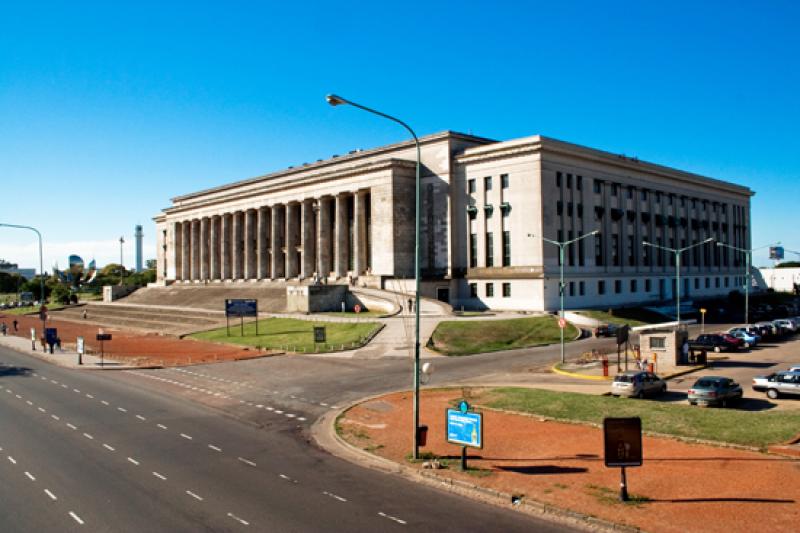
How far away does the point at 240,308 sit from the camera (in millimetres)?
66812

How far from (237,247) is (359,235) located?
124 feet

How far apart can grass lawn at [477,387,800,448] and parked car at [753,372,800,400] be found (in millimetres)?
4751

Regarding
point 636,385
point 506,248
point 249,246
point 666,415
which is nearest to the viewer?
point 666,415

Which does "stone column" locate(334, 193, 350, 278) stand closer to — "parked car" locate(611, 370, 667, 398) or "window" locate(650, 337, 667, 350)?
"window" locate(650, 337, 667, 350)

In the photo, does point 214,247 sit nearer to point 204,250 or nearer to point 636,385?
point 204,250

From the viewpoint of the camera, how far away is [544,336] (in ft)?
190

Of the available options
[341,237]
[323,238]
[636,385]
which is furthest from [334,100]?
[323,238]

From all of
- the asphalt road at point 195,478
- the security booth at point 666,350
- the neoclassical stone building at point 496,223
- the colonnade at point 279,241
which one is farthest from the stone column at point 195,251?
the security booth at point 666,350

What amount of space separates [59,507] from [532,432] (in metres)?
16.1

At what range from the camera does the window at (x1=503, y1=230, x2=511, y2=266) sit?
249 feet

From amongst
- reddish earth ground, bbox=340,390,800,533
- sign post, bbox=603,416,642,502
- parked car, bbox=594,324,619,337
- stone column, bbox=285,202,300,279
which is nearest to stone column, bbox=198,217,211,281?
stone column, bbox=285,202,300,279

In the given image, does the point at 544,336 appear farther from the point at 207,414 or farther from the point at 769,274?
the point at 769,274

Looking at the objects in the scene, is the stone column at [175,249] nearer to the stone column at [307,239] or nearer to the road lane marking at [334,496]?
the stone column at [307,239]

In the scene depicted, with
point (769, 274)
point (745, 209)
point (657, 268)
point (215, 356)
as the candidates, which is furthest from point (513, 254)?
point (769, 274)
